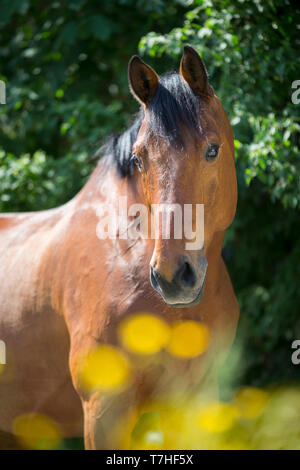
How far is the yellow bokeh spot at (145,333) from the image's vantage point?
265cm

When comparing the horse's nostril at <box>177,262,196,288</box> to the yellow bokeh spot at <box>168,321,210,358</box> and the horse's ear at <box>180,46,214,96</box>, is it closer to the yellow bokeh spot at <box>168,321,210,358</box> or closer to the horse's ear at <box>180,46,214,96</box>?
the yellow bokeh spot at <box>168,321,210,358</box>

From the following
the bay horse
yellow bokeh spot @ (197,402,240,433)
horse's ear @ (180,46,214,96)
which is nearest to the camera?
the bay horse

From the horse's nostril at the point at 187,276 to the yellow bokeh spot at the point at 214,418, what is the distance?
1080 millimetres

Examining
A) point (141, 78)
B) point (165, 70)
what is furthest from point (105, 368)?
point (165, 70)

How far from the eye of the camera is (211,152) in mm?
2453

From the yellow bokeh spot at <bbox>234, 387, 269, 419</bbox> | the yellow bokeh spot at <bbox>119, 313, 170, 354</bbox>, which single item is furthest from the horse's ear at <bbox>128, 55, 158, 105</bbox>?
the yellow bokeh spot at <bbox>234, 387, 269, 419</bbox>

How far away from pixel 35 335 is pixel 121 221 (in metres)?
0.84

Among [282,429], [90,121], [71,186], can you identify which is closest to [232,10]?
[90,121]

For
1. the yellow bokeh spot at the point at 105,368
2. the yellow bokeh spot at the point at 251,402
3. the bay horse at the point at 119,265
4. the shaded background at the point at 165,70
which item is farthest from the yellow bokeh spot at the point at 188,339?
the shaded background at the point at 165,70

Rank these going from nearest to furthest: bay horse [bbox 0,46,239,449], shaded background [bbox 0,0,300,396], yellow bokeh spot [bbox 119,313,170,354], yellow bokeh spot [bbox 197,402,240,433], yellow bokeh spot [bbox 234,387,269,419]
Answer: bay horse [bbox 0,46,239,449] → yellow bokeh spot [bbox 119,313,170,354] → yellow bokeh spot [bbox 197,402,240,433] → yellow bokeh spot [bbox 234,387,269,419] → shaded background [bbox 0,0,300,396]

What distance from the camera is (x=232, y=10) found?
3.88 metres

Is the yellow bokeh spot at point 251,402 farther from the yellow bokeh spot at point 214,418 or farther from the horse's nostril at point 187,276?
the horse's nostril at point 187,276

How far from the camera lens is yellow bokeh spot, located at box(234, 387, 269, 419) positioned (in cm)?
359

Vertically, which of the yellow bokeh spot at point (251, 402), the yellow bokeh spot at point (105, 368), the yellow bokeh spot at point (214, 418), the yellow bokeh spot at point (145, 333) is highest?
the yellow bokeh spot at point (145, 333)
